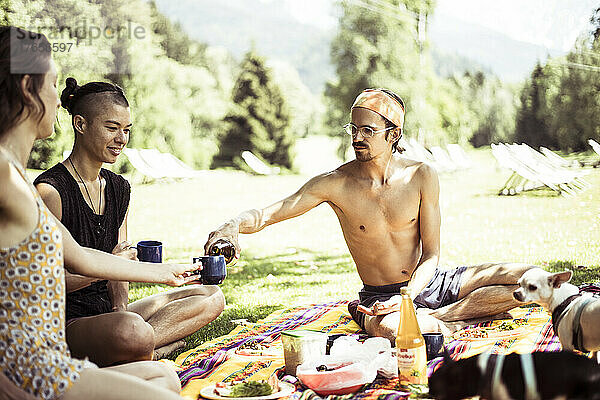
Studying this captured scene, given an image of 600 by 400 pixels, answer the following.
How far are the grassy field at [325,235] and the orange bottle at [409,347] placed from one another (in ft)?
4.93

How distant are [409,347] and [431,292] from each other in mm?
1138

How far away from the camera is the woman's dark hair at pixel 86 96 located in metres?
3.09

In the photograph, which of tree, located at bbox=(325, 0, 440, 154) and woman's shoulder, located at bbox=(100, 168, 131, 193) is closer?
woman's shoulder, located at bbox=(100, 168, 131, 193)

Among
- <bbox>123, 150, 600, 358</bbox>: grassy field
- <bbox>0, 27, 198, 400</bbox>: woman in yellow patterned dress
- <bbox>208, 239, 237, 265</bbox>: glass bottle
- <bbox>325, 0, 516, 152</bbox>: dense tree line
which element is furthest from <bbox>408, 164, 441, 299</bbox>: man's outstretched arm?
<bbox>325, 0, 516, 152</bbox>: dense tree line

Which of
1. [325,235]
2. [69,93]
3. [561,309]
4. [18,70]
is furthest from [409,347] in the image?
[325,235]

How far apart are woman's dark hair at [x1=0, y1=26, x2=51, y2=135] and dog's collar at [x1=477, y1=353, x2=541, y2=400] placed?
4.95ft

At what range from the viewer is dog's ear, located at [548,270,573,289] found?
110 inches

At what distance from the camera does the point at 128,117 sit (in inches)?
125

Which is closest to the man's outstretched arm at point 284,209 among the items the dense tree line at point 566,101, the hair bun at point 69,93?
the hair bun at point 69,93

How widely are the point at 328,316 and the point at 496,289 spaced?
1076 mm

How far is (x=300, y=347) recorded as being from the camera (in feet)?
9.90

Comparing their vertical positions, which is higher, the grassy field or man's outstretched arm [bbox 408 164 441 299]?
man's outstretched arm [bbox 408 164 441 299]

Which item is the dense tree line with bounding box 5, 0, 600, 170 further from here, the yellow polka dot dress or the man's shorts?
the yellow polka dot dress

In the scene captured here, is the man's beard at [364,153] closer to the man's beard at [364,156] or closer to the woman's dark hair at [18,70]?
the man's beard at [364,156]
